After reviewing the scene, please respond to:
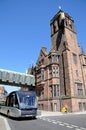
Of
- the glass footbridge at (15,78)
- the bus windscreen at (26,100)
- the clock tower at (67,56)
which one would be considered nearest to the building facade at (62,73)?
the clock tower at (67,56)

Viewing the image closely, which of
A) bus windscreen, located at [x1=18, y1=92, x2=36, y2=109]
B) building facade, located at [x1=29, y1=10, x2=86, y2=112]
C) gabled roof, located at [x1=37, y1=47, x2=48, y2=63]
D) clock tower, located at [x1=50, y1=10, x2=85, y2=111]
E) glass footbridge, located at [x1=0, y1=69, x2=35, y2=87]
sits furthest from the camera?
gabled roof, located at [x1=37, y1=47, x2=48, y2=63]

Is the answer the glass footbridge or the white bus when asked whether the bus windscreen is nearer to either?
the white bus

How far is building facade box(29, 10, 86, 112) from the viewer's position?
30516 mm

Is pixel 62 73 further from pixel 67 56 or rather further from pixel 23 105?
pixel 23 105

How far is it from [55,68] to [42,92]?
7126 mm

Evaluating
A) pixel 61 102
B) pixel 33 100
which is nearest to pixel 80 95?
pixel 61 102

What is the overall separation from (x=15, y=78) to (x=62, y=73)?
12.6 meters

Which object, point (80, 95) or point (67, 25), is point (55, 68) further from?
point (67, 25)

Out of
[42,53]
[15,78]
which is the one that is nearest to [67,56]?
[42,53]

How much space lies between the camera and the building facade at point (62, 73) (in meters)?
30.5

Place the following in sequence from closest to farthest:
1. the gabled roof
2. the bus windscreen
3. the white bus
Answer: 1. the white bus
2. the bus windscreen
3. the gabled roof

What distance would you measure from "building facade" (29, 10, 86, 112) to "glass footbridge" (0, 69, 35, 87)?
2174 millimetres

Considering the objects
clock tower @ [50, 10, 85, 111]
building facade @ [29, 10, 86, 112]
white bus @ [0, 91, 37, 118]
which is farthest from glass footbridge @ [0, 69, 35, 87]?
white bus @ [0, 91, 37, 118]

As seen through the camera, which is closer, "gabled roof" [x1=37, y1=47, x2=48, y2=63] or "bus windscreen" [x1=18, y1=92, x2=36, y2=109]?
"bus windscreen" [x1=18, y1=92, x2=36, y2=109]
